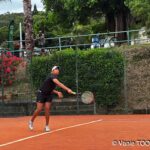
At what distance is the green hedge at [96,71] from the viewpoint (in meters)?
24.5

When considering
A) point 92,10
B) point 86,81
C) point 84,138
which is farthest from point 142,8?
point 84,138

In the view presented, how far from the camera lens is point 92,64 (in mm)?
24922

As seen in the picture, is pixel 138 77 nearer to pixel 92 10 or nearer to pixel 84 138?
pixel 84 138

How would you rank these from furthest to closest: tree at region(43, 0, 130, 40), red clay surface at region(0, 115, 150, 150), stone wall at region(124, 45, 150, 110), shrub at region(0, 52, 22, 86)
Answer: tree at region(43, 0, 130, 40) < shrub at region(0, 52, 22, 86) < stone wall at region(124, 45, 150, 110) < red clay surface at region(0, 115, 150, 150)

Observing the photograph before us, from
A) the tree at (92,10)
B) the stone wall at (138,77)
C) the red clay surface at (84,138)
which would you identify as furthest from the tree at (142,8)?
the red clay surface at (84,138)

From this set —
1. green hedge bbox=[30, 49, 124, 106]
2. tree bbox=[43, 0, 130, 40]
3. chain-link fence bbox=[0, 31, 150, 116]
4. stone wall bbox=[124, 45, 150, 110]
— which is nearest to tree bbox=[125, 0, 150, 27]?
stone wall bbox=[124, 45, 150, 110]

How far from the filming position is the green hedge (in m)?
24.5

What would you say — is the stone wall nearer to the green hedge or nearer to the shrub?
the green hedge

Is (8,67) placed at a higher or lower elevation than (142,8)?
lower

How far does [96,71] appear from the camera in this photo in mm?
24812

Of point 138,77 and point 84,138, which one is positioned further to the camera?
point 138,77

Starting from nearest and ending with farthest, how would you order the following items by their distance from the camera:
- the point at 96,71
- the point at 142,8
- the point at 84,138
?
the point at 84,138
the point at 96,71
the point at 142,8

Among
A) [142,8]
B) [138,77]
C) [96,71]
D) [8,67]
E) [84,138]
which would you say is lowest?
[84,138]

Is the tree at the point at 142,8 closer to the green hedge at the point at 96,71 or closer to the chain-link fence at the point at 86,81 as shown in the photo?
the chain-link fence at the point at 86,81
